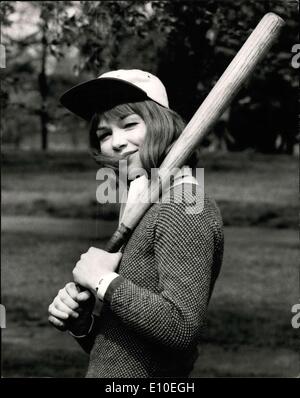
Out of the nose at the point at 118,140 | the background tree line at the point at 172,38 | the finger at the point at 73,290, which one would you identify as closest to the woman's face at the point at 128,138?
the nose at the point at 118,140

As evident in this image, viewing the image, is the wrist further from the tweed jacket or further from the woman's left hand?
the woman's left hand

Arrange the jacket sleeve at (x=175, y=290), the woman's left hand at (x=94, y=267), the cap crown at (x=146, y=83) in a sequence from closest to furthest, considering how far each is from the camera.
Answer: the jacket sleeve at (x=175, y=290) → the woman's left hand at (x=94, y=267) → the cap crown at (x=146, y=83)

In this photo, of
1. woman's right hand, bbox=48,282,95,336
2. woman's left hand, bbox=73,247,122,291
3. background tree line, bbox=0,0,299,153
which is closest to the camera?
woman's left hand, bbox=73,247,122,291

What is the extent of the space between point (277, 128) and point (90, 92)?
10.9 ft

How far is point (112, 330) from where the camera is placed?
6.86 feet

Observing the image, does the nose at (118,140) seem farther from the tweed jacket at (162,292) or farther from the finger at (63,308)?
the finger at (63,308)

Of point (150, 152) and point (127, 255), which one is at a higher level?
point (150, 152)

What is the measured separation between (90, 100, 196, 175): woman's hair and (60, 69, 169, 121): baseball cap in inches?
1.0

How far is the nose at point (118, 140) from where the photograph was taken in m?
2.18

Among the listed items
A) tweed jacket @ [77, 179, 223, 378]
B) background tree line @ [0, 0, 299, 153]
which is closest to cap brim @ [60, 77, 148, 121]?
tweed jacket @ [77, 179, 223, 378]

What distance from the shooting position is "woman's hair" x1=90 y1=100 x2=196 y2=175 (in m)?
2.14

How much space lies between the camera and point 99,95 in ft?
7.58
